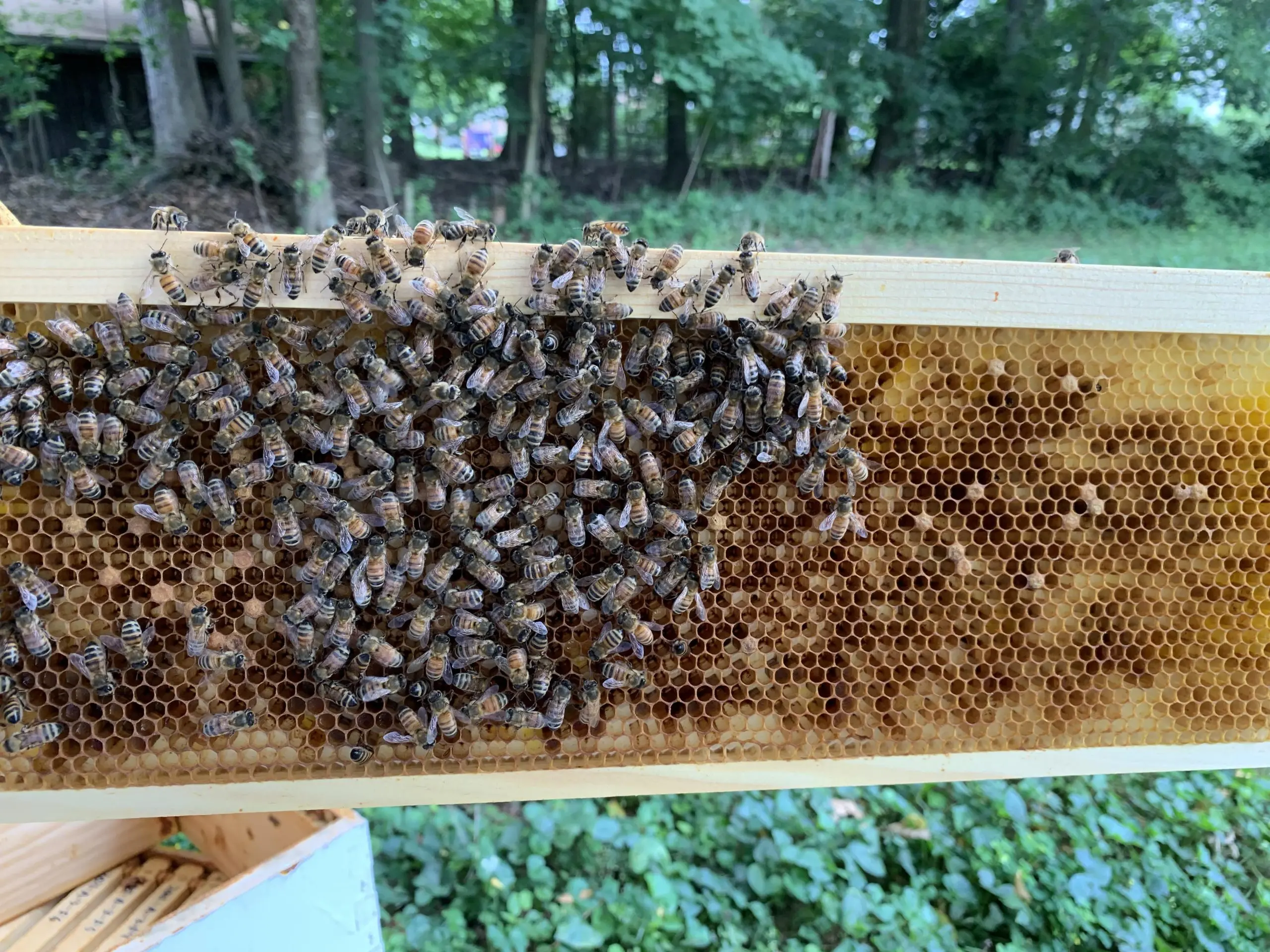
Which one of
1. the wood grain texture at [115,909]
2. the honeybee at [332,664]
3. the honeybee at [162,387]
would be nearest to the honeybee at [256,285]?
the honeybee at [162,387]

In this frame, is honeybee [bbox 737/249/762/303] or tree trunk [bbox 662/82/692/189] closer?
honeybee [bbox 737/249/762/303]

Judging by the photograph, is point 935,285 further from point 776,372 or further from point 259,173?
point 259,173

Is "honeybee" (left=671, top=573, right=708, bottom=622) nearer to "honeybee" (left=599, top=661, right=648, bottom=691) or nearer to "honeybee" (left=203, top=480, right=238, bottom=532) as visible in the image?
"honeybee" (left=599, top=661, right=648, bottom=691)

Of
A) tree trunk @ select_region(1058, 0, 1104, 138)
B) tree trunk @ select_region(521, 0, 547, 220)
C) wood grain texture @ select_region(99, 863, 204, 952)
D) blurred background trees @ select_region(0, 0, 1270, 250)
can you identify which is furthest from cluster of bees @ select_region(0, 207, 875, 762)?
tree trunk @ select_region(1058, 0, 1104, 138)

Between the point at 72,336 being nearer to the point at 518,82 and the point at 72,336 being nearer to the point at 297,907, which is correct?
the point at 297,907

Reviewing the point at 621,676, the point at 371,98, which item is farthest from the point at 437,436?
the point at 371,98

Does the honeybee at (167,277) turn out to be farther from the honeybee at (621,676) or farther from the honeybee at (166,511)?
the honeybee at (621,676)
